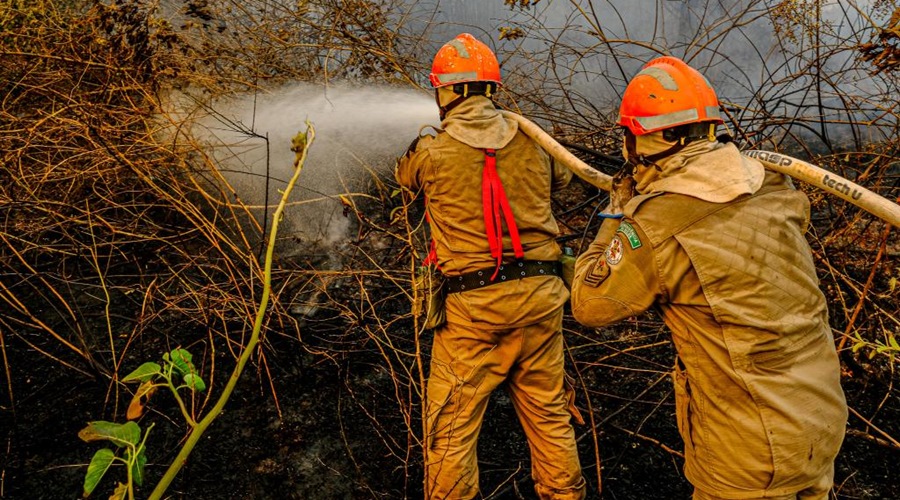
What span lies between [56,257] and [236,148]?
1.63 meters

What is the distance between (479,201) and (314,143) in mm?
2803

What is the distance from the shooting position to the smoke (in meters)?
4.84

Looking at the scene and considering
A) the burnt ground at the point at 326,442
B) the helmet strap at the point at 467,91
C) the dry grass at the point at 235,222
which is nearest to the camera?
the helmet strap at the point at 467,91

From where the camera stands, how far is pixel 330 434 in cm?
343

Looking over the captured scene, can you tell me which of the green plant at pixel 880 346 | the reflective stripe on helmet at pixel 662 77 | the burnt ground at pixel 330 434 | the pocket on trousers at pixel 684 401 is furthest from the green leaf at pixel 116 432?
the green plant at pixel 880 346

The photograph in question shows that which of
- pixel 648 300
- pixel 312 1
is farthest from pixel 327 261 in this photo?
pixel 648 300

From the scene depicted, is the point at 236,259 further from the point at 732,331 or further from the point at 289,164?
the point at 732,331

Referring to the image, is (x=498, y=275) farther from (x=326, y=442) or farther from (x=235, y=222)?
(x=235, y=222)

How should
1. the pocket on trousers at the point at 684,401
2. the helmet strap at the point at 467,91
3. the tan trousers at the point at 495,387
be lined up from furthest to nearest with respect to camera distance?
the helmet strap at the point at 467,91, the tan trousers at the point at 495,387, the pocket on trousers at the point at 684,401

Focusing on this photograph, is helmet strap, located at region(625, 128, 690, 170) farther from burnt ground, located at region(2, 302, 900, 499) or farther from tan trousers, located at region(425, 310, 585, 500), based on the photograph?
burnt ground, located at region(2, 302, 900, 499)

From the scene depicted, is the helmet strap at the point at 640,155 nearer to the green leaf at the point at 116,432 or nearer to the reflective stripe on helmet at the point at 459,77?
the reflective stripe on helmet at the point at 459,77

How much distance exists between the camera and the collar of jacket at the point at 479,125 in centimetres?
269

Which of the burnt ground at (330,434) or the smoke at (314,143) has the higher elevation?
the smoke at (314,143)

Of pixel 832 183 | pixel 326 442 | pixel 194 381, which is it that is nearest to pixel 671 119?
pixel 832 183
